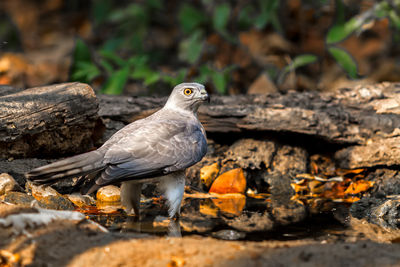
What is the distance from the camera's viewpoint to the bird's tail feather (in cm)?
326

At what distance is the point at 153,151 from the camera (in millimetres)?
3768

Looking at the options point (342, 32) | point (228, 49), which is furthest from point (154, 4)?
point (342, 32)

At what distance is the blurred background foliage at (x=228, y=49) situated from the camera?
739cm

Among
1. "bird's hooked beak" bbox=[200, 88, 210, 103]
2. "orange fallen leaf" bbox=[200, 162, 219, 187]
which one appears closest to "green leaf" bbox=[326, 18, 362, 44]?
"orange fallen leaf" bbox=[200, 162, 219, 187]

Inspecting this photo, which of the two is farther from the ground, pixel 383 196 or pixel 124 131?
pixel 124 131

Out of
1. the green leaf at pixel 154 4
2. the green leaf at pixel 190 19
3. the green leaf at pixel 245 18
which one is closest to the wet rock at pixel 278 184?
the green leaf at pixel 245 18

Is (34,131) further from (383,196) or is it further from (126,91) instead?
(126,91)

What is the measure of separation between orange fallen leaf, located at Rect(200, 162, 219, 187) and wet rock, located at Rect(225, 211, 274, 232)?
3.07 feet

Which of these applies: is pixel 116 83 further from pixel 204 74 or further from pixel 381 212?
pixel 381 212

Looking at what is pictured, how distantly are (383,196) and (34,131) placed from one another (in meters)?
3.39

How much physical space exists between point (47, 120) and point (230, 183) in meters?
1.92

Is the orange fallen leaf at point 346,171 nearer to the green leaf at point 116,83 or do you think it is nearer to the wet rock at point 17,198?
the wet rock at point 17,198

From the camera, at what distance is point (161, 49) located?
11195 millimetres

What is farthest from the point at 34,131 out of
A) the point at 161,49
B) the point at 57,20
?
the point at 57,20
